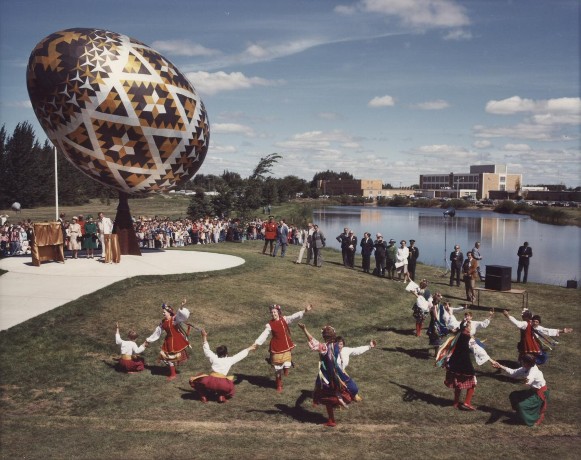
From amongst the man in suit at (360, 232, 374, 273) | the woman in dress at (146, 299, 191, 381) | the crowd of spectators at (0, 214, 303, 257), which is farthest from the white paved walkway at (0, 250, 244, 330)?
the man in suit at (360, 232, 374, 273)

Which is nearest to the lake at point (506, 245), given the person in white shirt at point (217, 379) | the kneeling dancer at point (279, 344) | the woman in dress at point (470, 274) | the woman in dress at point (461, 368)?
the woman in dress at point (470, 274)

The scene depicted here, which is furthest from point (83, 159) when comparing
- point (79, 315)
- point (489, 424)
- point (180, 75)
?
point (489, 424)

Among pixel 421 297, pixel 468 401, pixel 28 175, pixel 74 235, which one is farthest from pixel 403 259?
pixel 28 175

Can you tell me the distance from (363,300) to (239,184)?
97.3 ft

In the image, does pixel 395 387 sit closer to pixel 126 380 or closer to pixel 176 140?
pixel 126 380

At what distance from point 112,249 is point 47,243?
2.34 metres

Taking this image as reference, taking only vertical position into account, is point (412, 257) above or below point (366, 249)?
below

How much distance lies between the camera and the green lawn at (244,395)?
830 cm

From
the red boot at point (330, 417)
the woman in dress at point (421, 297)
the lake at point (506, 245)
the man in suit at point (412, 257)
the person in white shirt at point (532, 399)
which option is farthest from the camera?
the lake at point (506, 245)

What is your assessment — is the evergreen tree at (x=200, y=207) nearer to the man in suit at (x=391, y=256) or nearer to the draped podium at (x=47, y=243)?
the man in suit at (x=391, y=256)

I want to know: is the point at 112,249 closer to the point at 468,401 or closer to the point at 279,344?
the point at 279,344

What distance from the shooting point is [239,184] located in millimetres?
47062

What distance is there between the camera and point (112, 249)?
1975cm

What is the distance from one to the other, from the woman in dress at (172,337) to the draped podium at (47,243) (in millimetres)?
10049
